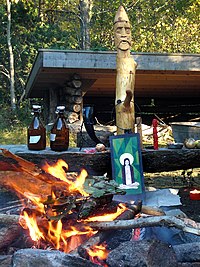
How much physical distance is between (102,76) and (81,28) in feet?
35.6

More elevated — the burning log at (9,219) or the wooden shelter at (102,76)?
the wooden shelter at (102,76)

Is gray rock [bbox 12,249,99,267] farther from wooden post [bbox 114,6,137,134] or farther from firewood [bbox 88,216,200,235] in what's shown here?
wooden post [bbox 114,6,137,134]

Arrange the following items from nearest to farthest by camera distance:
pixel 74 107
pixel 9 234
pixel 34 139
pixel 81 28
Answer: pixel 9 234 < pixel 34 139 < pixel 74 107 < pixel 81 28

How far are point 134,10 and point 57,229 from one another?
20.2 meters

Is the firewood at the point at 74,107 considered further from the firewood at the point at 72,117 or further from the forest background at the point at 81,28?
the forest background at the point at 81,28

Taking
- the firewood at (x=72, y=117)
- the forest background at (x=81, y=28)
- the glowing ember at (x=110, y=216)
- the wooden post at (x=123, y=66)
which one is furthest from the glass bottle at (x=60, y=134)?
the forest background at (x=81, y=28)

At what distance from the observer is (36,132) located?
386cm

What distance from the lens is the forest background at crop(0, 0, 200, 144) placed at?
1827 cm

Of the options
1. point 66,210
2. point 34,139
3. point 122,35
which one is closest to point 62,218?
point 66,210

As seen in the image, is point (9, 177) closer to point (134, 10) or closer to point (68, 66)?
point (68, 66)

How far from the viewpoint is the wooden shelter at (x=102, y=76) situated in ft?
25.2

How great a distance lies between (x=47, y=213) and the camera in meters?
2.48

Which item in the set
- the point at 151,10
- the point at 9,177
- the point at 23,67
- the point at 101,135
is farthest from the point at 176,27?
the point at 9,177

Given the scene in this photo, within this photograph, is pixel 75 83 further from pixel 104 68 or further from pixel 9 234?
pixel 9 234
